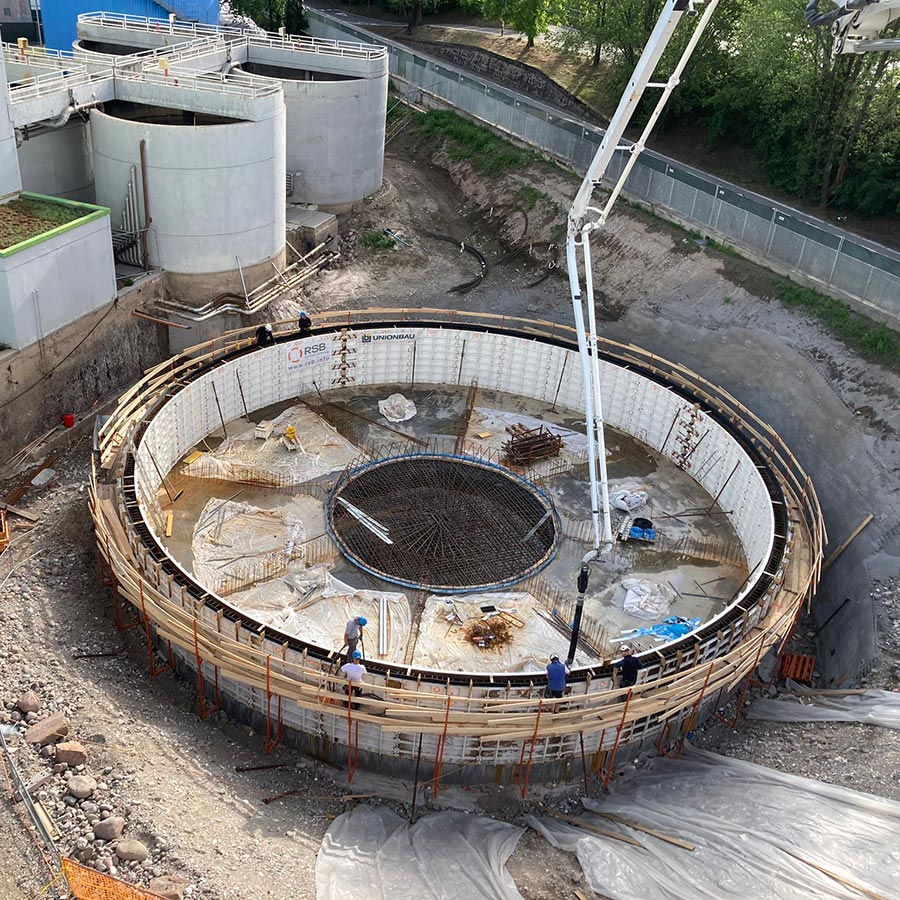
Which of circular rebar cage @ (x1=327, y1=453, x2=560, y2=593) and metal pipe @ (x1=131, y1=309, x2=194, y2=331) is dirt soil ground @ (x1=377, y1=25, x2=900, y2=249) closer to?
circular rebar cage @ (x1=327, y1=453, x2=560, y2=593)

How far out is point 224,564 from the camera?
2053cm

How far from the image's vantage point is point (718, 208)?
102 ft

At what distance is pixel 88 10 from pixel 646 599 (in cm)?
3988

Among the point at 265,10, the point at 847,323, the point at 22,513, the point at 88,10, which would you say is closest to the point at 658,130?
the point at 847,323

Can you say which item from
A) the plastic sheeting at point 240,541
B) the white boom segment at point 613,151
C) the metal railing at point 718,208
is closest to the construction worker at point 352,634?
the plastic sheeting at point 240,541

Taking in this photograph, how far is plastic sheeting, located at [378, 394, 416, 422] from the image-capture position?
26688 mm

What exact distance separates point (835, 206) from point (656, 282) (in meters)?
8.73

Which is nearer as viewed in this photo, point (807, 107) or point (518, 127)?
point (807, 107)

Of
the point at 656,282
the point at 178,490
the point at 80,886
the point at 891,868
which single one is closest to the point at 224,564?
the point at 178,490

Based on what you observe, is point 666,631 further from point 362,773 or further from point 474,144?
Result: point 474,144

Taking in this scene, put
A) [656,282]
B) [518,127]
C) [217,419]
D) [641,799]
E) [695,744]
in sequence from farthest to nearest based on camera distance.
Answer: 1. [518,127]
2. [656,282]
3. [217,419]
4. [695,744]
5. [641,799]

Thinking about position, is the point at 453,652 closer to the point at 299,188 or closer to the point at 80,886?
the point at 80,886

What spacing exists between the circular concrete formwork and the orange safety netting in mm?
A: 4084

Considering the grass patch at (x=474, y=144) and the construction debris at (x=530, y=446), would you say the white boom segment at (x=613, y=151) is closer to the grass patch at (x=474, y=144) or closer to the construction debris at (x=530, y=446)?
the construction debris at (x=530, y=446)
